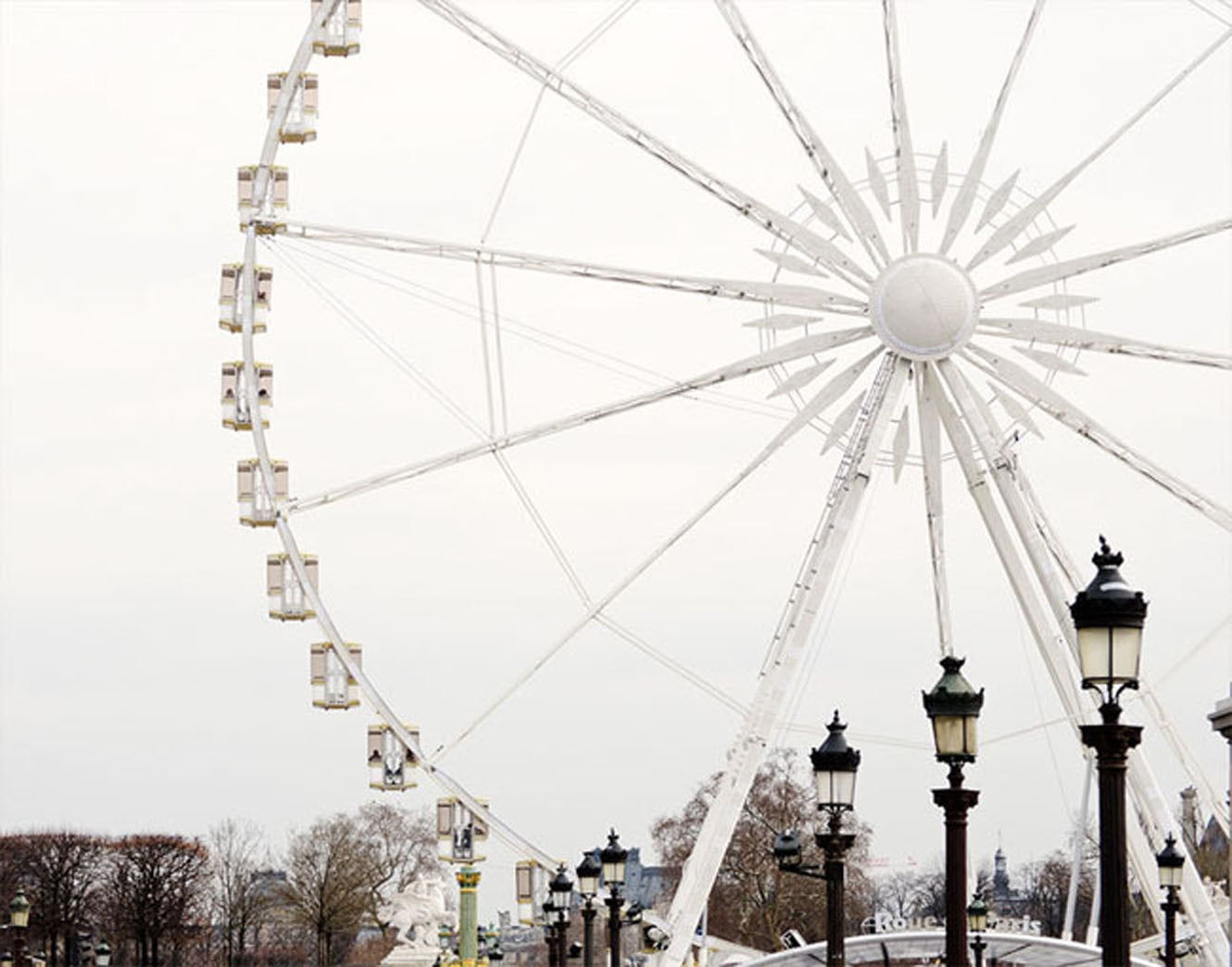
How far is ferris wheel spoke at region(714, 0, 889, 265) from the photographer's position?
29609mm

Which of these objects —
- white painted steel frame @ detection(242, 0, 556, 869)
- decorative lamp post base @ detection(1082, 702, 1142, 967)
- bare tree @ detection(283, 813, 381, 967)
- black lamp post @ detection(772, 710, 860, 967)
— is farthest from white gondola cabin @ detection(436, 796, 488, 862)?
bare tree @ detection(283, 813, 381, 967)

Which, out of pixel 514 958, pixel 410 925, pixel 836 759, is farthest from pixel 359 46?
pixel 514 958

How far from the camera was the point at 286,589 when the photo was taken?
33.8 m

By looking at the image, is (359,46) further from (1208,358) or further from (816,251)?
(1208,358)

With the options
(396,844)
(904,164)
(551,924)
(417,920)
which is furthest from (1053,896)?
(904,164)

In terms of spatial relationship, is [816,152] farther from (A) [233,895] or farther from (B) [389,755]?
(A) [233,895]

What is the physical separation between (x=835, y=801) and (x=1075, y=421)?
9.41 meters

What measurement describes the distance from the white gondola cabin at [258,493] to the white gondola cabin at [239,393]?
1.94 feet

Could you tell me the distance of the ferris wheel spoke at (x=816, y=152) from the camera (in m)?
29.6

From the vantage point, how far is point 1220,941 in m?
28.8

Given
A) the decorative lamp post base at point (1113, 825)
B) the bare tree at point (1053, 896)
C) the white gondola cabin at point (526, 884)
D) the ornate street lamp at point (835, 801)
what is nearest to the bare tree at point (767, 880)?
the bare tree at point (1053, 896)

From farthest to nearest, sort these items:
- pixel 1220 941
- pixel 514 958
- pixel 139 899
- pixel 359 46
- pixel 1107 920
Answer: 1. pixel 514 958
2. pixel 139 899
3. pixel 359 46
4. pixel 1220 941
5. pixel 1107 920

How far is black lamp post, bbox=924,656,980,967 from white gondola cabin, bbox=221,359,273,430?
57.8 feet

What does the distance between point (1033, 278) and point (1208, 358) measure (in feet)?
7.72
